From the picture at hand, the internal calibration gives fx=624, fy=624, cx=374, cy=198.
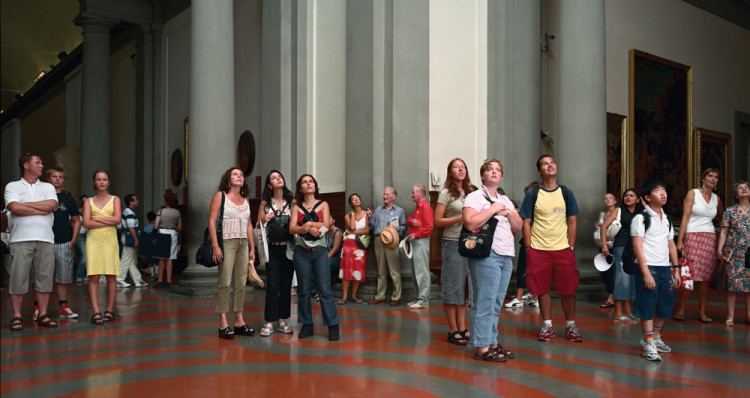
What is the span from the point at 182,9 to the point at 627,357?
1608cm

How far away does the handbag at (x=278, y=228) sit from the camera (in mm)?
6551

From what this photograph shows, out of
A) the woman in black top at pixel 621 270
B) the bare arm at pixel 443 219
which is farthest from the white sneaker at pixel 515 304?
the bare arm at pixel 443 219

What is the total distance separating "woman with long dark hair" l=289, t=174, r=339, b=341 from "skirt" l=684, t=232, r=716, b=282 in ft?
15.3

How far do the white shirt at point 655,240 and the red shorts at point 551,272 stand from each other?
2.53 ft

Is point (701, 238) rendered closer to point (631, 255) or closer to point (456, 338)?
point (631, 255)

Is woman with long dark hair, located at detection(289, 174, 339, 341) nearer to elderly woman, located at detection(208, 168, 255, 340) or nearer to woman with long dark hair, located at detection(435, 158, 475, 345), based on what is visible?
elderly woman, located at detection(208, 168, 255, 340)

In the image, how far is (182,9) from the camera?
17.9m

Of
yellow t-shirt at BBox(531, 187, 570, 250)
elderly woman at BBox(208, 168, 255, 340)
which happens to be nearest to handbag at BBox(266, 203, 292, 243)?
elderly woman at BBox(208, 168, 255, 340)

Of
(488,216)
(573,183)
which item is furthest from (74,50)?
(488,216)

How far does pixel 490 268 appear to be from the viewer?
5.41 metres

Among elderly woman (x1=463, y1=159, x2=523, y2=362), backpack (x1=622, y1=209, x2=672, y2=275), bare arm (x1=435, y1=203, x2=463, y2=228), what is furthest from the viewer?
bare arm (x1=435, y1=203, x2=463, y2=228)

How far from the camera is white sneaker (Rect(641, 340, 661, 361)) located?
5.46m

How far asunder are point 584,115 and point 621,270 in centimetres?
321

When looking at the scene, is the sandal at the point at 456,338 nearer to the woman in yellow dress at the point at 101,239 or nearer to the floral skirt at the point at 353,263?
the floral skirt at the point at 353,263
